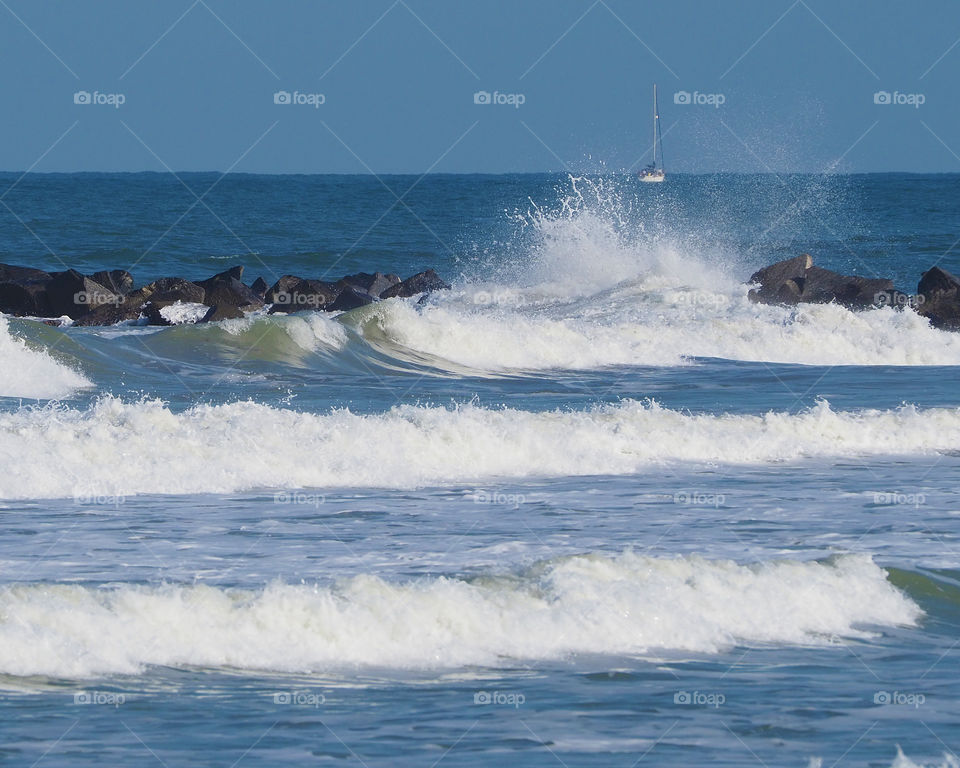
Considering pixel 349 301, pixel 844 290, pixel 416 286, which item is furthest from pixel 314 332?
pixel 844 290

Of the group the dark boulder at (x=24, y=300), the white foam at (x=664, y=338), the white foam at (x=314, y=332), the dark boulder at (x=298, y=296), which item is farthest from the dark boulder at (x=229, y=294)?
the white foam at (x=314, y=332)

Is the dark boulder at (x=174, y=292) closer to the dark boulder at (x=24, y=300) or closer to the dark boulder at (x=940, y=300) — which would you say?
the dark boulder at (x=24, y=300)

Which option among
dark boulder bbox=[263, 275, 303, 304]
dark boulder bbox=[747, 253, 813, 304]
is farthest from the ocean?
dark boulder bbox=[263, 275, 303, 304]

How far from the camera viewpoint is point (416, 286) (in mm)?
33500

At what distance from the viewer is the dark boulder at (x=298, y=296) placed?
30.4m

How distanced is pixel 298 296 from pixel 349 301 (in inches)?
57.5

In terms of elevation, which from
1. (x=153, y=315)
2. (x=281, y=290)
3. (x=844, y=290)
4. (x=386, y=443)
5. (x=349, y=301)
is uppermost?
(x=281, y=290)

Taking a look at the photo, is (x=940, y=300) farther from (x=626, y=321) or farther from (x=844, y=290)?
(x=626, y=321)

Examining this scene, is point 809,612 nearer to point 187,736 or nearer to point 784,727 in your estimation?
point 784,727

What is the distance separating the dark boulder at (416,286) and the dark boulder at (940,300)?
10.9 m

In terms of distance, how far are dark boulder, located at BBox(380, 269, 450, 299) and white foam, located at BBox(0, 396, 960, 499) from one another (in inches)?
661

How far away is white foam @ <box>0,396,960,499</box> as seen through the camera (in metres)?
12.9

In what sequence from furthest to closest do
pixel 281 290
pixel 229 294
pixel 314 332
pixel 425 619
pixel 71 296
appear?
pixel 281 290 → pixel 229 294 → pixel 71 296 → pixel 314 332 → pixel 425 619

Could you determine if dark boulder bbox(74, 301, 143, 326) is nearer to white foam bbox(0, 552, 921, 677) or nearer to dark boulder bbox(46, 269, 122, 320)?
dark boulder bbox(46, 269, 122, 320)
